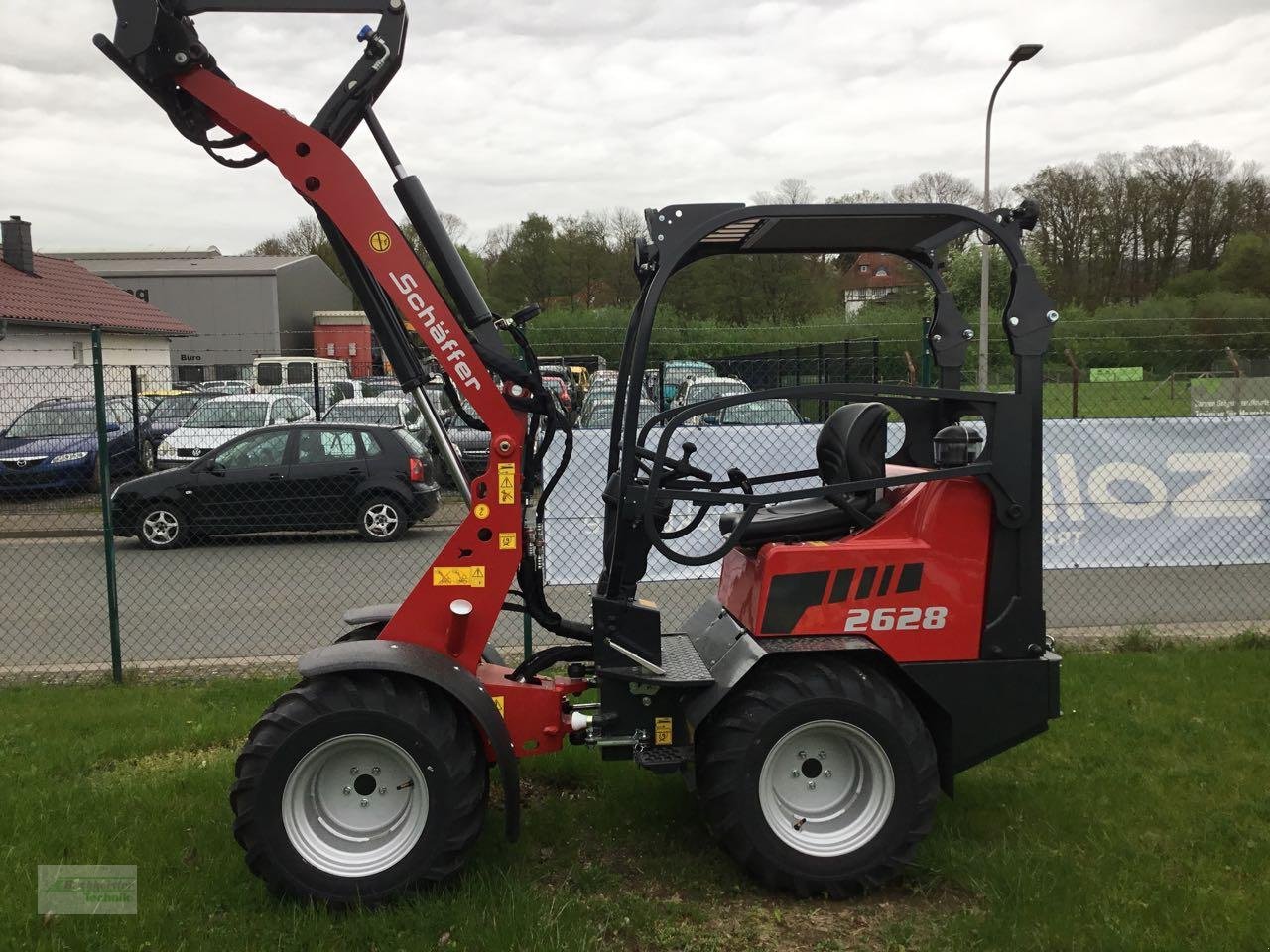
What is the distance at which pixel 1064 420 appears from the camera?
7.69 m

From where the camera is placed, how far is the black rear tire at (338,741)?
12.1ft

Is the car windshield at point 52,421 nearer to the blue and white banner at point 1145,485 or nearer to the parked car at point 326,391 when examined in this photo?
the parked car at point 326,391

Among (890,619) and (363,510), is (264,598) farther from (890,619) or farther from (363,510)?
(890,619)

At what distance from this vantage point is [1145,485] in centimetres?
775

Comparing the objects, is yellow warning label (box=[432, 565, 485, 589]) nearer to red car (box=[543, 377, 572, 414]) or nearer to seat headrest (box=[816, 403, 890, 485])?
red car (box=[543, 377, 572, 414])

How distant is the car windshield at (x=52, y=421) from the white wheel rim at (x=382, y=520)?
123 inches

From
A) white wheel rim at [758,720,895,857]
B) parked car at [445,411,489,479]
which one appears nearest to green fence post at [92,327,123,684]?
parked car at [445,411,489,479]

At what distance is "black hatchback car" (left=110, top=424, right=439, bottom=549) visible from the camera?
12320mm

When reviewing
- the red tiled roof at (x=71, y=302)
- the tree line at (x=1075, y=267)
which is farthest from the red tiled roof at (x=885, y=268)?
the red tiled roof at (x=71, y=302)

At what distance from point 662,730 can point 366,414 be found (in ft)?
40.1

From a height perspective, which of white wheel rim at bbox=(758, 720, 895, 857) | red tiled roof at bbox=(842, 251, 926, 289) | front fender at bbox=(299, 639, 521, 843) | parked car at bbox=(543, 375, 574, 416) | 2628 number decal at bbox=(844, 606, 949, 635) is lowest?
white wheel rim at bbox=(758, 720, 895, 857)

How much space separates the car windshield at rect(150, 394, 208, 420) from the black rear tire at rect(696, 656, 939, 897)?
1381 centimetres

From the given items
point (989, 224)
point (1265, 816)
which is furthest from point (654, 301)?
point (1265, 816)

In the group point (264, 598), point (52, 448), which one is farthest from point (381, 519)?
point (52, 448)
